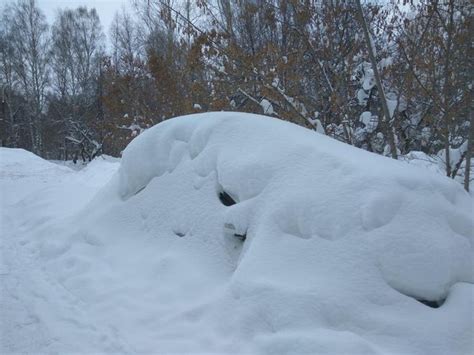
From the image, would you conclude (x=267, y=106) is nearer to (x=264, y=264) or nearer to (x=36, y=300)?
(x=264, y=264)

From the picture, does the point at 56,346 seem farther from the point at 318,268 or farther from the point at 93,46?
the point at 93,46

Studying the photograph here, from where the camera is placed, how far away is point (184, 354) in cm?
256

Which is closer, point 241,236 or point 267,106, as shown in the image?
point 241,236

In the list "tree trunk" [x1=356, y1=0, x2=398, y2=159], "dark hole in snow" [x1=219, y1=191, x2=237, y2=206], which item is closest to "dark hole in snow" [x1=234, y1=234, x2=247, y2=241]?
"dark hole in snow" [x1=219, y1=191, x2=237, y2=206]

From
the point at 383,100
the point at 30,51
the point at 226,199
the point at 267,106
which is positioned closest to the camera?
the point at 226,199

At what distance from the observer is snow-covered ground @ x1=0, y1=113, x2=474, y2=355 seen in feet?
8.34

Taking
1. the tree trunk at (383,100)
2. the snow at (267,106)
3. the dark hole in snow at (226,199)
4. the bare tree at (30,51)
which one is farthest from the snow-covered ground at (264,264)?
the bare tree at (30,51)

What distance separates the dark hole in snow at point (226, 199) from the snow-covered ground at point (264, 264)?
0.04 feet

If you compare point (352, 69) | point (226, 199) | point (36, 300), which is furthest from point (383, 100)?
point (36, 300)

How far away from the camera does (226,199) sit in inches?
149

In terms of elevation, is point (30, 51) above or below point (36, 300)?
above

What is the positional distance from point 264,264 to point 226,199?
1.00 metres

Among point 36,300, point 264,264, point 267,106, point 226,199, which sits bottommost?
point 36,300

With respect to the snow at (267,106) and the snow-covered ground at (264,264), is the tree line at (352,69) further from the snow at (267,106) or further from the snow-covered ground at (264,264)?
the snow-covered ground at (264,264)
